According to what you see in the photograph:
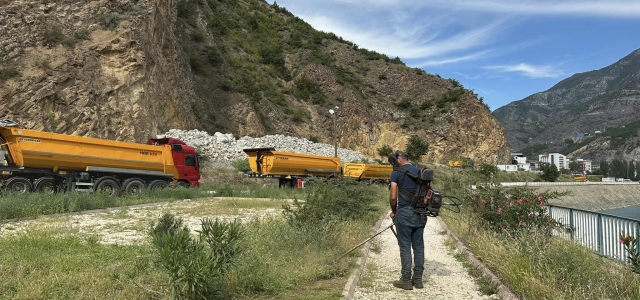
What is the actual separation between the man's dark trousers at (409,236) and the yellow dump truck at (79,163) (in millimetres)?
13946

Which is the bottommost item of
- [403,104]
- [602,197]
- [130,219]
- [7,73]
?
[602,197]

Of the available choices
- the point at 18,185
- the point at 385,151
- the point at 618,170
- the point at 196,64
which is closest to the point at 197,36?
the point at 196,64

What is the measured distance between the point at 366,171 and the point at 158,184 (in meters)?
16.2

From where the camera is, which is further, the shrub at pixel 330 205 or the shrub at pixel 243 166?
the shrub at pixel 243 166

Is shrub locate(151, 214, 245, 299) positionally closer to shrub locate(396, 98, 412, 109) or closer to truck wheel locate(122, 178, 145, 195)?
truck wheel locate(122, 178, 145, 195)

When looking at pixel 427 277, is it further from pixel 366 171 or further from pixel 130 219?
pixel 366 171

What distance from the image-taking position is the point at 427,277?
7.02 metres

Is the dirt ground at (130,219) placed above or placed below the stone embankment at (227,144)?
below

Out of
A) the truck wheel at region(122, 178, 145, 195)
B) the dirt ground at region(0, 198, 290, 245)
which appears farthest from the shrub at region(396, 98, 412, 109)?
the dirt ground at region(0, 198, 290, 245)

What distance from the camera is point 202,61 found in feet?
163

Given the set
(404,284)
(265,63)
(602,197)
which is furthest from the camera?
(265,63)

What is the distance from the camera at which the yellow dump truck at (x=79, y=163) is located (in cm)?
1612

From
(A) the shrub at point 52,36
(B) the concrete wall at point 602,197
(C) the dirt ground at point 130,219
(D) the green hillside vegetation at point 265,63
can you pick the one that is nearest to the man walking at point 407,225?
(C) the dirt ground at point 130,219

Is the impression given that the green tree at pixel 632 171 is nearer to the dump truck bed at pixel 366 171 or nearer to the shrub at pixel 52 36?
the dump truck bed at pixel 366 171
